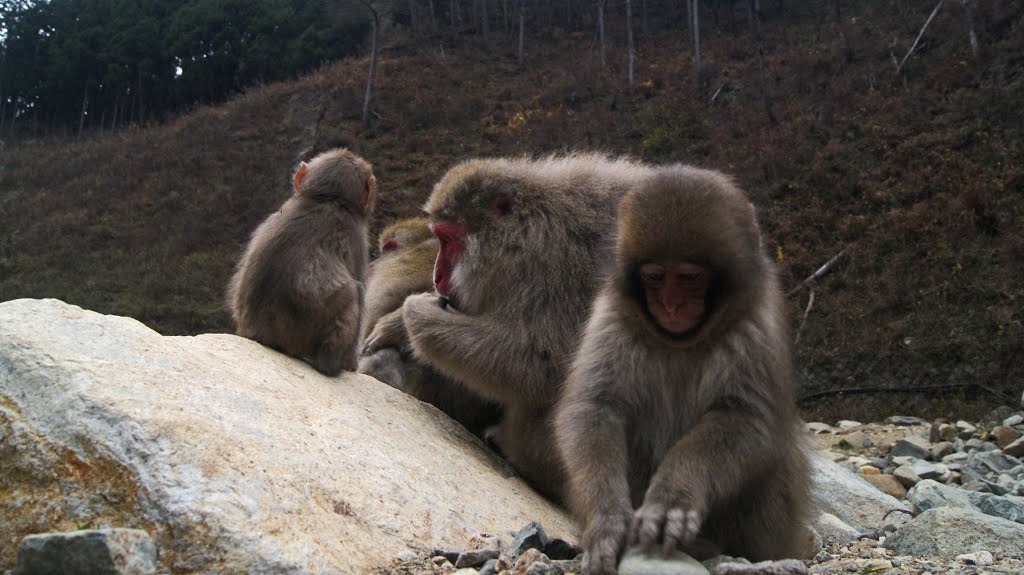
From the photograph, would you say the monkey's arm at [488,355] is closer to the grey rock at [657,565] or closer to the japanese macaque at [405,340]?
the japanese macaque at [405,340]

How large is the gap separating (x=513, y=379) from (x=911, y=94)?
2340cm

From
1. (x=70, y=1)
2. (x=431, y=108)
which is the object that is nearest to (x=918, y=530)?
(x=431, y=108)

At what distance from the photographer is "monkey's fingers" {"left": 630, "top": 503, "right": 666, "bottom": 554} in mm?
2504

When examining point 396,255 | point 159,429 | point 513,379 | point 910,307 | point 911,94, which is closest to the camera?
point 159,429

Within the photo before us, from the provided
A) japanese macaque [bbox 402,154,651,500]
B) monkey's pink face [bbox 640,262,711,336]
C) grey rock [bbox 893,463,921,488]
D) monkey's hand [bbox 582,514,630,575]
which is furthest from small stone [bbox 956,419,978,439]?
monkey's hand [bbox 582,514,630,575]

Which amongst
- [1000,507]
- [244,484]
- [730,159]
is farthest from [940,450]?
[730,159]

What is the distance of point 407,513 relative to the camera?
2928 millimetres

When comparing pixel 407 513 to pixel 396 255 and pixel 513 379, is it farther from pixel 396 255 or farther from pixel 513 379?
pixel 396 255

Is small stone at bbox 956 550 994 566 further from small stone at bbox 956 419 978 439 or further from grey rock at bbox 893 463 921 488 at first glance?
small stone at bbox 956 419 978 439

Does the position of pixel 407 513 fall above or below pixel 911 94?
below

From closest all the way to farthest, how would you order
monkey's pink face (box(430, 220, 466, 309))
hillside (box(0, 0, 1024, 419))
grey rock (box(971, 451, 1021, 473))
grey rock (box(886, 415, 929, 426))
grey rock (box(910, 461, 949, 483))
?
monkey's pink face (box(430, 220, 466, 309))
grey rock (box(910, 461, 949, 483))
grey rock (box(971, 451, 1021, 473))
grey rock (box(886, 415, 929, 426))
hillside (box(0, 0, 1024, 419))

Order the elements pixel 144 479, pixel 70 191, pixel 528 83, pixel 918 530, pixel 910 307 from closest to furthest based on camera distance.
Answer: pixel 144 479 < pixel 918 530 < pixel 910 307 < pixel 70 191 < pixel 528 83

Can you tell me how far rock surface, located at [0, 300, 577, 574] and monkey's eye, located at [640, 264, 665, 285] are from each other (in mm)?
1107

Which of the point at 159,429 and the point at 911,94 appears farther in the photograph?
the point at 911,94
